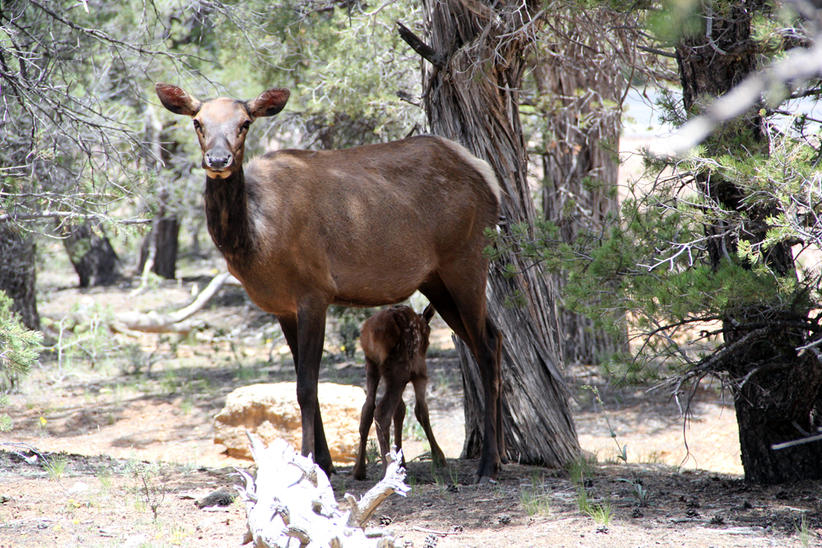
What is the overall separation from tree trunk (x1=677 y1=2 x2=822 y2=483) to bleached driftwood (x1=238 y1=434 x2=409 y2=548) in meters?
2.08

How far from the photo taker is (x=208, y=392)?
35.5ft

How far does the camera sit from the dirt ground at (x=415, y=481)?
4258 millimetres

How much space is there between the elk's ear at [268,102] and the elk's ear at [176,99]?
0.36 m

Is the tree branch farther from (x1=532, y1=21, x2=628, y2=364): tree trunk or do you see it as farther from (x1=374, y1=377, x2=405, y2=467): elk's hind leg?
(x1=532, y1=21, x2=628, y2=364): tree trunk

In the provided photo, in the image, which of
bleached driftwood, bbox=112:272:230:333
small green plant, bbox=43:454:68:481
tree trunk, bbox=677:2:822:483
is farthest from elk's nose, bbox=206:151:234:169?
bleached driftwood, bbox=112:272:230:333

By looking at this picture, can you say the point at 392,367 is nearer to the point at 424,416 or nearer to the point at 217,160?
the point at 424,416

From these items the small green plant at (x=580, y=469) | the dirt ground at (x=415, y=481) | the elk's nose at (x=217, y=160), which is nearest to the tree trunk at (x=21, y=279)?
the dirt ground at (x=415, y=481)

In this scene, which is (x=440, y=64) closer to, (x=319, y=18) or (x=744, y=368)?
(x=744, y=368)

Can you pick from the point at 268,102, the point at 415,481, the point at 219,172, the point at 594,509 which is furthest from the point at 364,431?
the point at 268,102

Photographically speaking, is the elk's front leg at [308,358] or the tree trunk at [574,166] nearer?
the elk's front leg at [308,358]

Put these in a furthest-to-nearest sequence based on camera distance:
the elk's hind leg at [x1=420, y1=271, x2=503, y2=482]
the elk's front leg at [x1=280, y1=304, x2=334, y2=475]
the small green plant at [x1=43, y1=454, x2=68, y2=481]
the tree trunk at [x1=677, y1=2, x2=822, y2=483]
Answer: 1. the elk's hind leg at [x1=420, y1=271, x2=503, y2=482]
2. the small green plant at [x1=43, y1=454, x2=68, y2=481]
3. the elk's front leg at [x1=280, y1=304, x2=334, y2=475]
4. the tree trunk at [x1=677, y1=2, x2=822, y2=483]

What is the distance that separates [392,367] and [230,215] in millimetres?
1730

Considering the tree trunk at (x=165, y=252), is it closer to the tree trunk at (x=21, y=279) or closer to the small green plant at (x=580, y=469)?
the tree trunk at (x=21, y=279)

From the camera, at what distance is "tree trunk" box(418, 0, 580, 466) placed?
21.2ft
